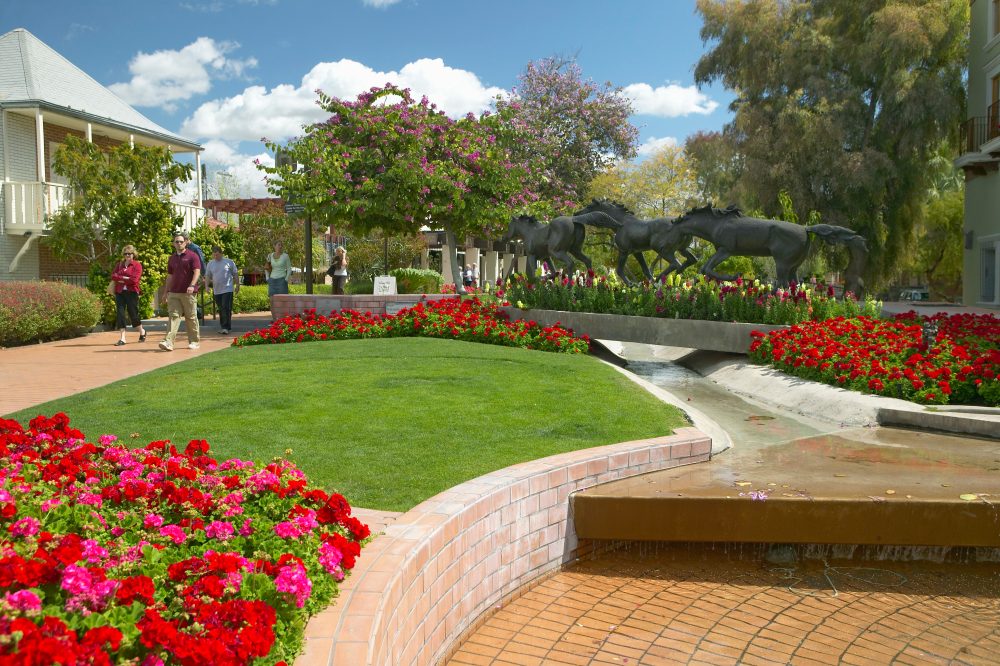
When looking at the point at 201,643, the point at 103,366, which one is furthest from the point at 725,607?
the point at 103,366

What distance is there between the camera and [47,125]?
77.0 feet

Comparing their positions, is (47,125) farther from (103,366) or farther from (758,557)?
(758,557)

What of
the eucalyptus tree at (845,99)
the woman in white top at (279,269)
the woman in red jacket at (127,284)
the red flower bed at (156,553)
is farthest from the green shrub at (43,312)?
the eucalyptus tree at (845,99)

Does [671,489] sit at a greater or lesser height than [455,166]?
lesser

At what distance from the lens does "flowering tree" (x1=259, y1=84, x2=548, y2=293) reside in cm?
1939

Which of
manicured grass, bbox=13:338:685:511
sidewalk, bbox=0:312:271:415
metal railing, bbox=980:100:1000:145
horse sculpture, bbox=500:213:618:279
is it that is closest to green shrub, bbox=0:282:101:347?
sidewalk, bbox=0:312:271:415

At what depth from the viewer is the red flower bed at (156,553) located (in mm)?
2494

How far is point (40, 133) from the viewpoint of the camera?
2081 centimetres

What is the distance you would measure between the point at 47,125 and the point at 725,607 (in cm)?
2467

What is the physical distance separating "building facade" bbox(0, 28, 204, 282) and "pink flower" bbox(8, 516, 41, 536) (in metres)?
20.4

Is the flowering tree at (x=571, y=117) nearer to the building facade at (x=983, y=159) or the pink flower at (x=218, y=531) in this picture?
the building facade at (x=983, y=159)

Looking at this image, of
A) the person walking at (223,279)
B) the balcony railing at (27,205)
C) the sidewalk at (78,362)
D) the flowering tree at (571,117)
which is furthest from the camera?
the flowering tree at (571,117)

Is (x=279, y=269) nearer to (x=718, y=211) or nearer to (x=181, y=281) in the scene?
(x=181, y=281)

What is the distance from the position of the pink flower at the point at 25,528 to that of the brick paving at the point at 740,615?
2.10m
